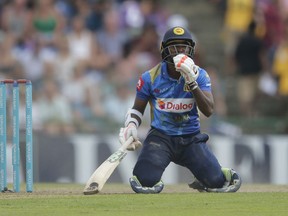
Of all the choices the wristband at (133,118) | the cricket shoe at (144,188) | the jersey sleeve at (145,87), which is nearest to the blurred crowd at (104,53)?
the wristband at (133,118)

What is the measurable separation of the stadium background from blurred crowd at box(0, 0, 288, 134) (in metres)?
0.02

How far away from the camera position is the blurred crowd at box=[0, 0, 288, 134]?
699 inches

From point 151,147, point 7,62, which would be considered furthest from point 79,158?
point 151,147

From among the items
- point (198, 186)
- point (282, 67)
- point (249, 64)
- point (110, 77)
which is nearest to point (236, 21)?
point (249, 64)

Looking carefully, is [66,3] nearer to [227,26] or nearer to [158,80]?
[227,26]

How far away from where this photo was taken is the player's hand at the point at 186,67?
1000 centimetres

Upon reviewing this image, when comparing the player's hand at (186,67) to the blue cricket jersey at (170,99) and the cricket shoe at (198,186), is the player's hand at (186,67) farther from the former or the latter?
the cricket shoe at (198,186)

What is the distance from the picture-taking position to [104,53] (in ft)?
63.4

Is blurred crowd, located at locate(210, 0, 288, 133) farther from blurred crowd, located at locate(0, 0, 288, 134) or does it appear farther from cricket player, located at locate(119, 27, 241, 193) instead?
cricket player, located at locate(119, 27, 241, 193)

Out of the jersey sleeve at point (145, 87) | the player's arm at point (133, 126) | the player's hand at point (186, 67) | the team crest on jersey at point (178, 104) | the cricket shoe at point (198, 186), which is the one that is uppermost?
the player's hand at point (186, 67)

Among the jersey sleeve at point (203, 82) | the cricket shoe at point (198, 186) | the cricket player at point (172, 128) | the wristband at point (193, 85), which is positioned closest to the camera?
the wristband at point (193, 85)

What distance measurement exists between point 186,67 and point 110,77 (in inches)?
335

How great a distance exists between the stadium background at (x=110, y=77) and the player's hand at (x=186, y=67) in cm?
707

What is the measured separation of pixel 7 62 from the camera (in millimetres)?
18438
